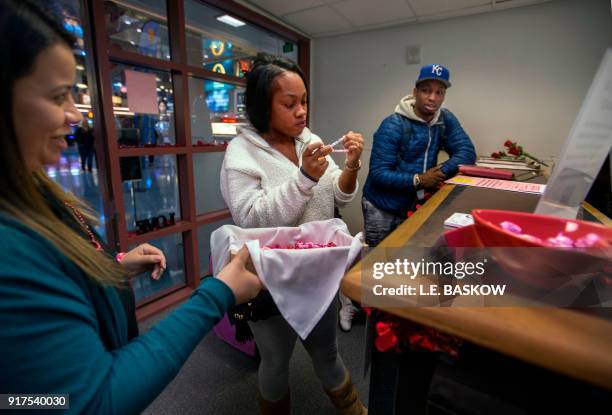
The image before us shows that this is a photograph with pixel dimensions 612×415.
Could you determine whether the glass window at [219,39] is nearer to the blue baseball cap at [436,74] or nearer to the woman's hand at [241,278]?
the blue baseball cap at [436,74]

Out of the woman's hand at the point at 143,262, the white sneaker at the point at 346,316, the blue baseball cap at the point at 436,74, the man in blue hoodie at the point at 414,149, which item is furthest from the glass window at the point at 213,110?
the woman's hand at the point at 143,262

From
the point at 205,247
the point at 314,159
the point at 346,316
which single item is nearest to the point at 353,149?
the point at 314,159

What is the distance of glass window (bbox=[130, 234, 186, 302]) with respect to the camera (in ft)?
8.06

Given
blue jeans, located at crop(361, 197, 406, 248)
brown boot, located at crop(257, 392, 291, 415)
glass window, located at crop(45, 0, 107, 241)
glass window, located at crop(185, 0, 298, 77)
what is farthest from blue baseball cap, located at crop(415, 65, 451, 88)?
brown boot, located at crop(257, 392, 291, 415)

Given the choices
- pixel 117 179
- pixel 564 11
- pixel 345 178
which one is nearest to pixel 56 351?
pixel 345 178

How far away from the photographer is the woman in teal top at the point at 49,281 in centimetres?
39

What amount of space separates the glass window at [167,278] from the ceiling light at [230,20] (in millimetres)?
1914

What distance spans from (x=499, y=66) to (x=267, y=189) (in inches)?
110

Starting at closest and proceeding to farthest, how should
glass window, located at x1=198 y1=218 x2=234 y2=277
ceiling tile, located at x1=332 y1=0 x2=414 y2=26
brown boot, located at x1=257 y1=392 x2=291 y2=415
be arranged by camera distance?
brown boot, located at x1=257 y1=392 x2=291 y2=415
ceiling tile, located at x1=332 y1=0 x2=414 y2=26
glass window, located at x1=198 y1=218 x2=234 y2=277

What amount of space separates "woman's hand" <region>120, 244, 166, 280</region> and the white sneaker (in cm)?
154

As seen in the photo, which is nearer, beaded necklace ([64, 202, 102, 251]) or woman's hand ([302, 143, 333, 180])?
beaded necklace ([64, 202, 102, 251])

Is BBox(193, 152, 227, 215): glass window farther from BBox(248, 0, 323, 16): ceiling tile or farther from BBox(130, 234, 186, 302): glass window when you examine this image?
BBox(248, 0, 323, 16): ceiling tile

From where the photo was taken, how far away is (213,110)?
2.68 m

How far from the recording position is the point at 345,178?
1.17 metres
